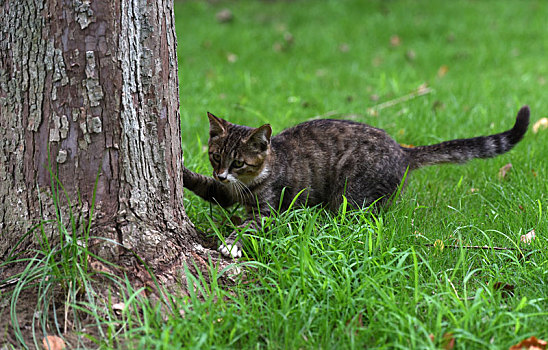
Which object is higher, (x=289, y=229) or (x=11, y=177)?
(x=11, y=177)

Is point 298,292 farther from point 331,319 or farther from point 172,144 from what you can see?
point 172,144

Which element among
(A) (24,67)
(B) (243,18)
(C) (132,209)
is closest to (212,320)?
(C) (132,209)

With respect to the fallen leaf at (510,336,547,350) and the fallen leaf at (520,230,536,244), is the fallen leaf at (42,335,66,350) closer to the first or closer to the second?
the fallen leaf at (510,336,547,350)

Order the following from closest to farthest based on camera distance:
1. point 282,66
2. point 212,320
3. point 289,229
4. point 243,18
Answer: point 212,320 < point 289,229 < point 282,66 < point 243,18

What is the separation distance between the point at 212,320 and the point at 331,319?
0.49 metres

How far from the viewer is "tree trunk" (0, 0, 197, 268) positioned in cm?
239

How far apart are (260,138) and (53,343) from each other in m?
1.69

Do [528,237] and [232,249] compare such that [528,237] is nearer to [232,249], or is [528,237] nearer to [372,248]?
[372,248]

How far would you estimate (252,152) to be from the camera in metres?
3.48

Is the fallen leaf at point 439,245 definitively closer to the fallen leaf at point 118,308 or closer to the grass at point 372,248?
the grass at point 372,248

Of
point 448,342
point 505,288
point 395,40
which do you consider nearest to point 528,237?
point 505,288

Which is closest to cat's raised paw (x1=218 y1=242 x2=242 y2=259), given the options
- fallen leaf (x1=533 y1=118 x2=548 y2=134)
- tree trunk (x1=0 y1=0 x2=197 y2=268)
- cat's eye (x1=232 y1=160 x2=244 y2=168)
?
tree trunk (x1=0 y1=0 x2=197 y2=268)

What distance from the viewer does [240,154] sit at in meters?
3.46

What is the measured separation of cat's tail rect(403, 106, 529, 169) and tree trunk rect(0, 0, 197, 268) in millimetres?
1806
